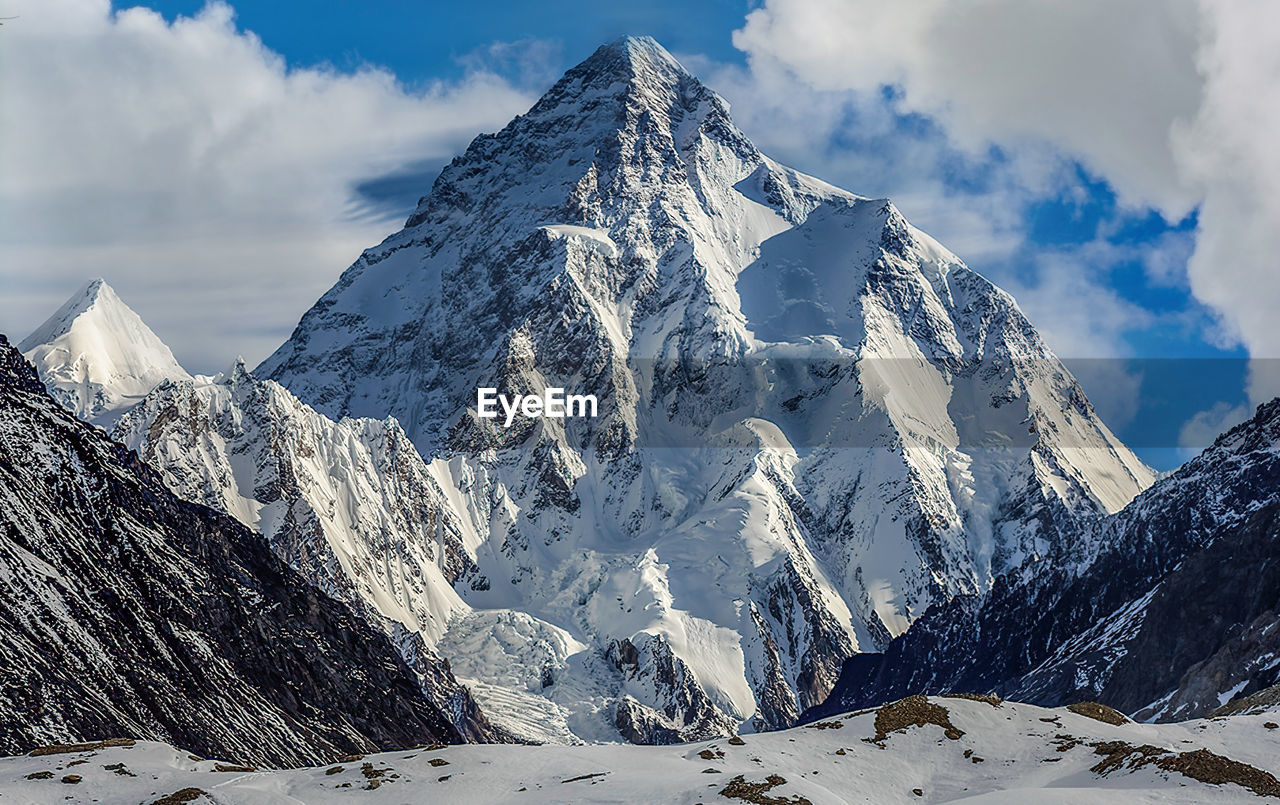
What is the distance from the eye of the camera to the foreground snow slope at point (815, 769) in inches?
2606

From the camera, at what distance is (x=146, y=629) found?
13950 cm

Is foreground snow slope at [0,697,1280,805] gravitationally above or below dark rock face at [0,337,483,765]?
below

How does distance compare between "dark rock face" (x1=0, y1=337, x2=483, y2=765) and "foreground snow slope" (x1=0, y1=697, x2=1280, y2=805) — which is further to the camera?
"dark rock face" (x1=0, y1=337, x2=483, y2=765)

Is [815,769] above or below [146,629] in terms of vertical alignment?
below

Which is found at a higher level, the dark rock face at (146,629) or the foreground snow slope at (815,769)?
the dark rock face at (146,629)

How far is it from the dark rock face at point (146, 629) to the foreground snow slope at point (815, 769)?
4313 centimetres

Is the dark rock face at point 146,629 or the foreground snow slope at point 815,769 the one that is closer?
the foreground snow slope at point 815,769

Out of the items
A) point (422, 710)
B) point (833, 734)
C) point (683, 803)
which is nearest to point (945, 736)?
point (833, 734)

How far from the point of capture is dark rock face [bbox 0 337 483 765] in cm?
12394

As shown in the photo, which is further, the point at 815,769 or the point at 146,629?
the point at 146,629

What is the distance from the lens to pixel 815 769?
7506 cm

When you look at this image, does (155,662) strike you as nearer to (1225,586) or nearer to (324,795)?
(324,795)

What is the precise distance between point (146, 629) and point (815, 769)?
8964 centimetres

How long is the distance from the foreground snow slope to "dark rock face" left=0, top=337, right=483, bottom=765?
142 ft
